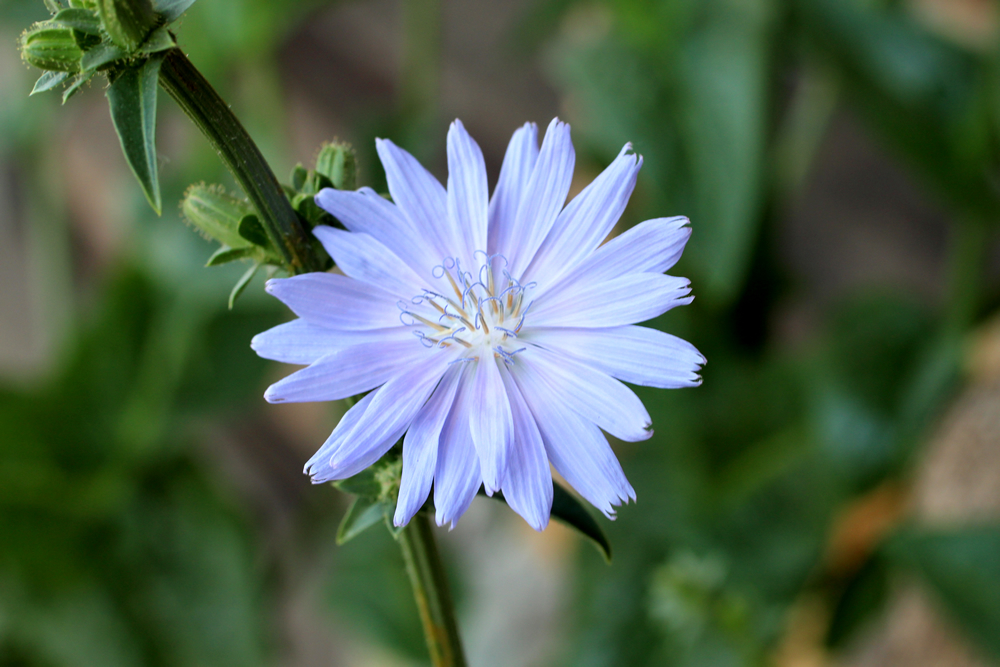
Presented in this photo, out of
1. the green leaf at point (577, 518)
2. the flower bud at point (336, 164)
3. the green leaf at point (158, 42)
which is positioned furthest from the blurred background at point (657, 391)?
the green leaf at point (158, 42)

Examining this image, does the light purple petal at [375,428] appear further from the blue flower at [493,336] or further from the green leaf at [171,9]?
the green leaf at [171,9]

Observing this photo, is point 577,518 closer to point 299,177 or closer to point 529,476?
point 529,476

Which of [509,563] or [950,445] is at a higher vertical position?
[509,563]

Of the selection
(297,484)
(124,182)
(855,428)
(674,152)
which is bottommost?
(855,428)

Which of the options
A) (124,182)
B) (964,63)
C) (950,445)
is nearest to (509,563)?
(950,445)

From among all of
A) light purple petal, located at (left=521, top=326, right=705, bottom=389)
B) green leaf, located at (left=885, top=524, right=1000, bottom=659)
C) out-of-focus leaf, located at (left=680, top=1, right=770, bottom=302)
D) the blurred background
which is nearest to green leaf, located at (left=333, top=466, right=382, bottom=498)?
light purple petal, located at (left=521, top=326, right=705, bottom=389)

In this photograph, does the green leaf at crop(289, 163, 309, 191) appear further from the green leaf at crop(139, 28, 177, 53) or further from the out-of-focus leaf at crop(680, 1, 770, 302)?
the out-of-focus leaf at crop(680, 1, 770, 302)

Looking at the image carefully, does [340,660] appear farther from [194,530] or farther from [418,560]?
[418,560]
